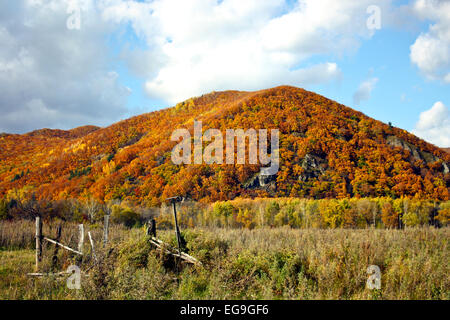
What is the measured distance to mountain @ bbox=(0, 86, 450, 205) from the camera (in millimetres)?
59438

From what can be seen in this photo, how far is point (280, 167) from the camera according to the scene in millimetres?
63438

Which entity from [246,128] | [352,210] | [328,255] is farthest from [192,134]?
[328,255]

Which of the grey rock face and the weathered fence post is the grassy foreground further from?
the grey rock face

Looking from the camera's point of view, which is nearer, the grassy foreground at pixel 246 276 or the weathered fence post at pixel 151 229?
the grassy foreground at pixel 246 276

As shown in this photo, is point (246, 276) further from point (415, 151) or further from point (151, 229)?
point (415, 151)

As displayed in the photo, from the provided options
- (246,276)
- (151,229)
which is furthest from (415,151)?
(246,276)

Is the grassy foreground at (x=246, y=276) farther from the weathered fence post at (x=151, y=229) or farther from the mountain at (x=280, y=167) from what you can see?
the mountain at (x=280, y=167)

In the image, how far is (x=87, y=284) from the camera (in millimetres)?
5672

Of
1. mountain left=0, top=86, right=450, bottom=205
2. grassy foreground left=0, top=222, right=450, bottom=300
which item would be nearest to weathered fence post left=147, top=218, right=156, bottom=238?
grassy foreground left=0, top=222, right=450, bottom=300

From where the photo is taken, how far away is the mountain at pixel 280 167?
59438mm

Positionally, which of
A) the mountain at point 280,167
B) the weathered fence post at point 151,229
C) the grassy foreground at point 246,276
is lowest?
the grassy foreground at point 246,276

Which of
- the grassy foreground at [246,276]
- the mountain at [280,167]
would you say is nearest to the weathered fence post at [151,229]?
the grassy foreground at [246,276]
